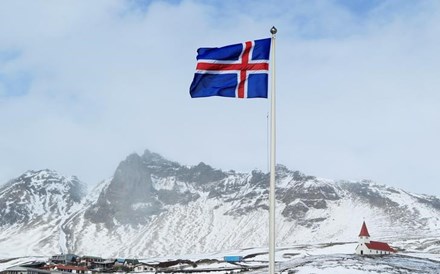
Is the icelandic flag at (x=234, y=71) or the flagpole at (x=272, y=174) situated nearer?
the flagpole at (x=272, y=174)

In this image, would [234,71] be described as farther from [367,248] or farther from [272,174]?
[367,248]

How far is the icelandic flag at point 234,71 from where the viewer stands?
87.1ft

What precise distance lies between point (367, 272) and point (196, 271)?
64418 mm

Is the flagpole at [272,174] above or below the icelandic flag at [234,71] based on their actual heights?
below

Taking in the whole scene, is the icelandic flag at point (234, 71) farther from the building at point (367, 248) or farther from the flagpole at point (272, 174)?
the building at point (367, 248)

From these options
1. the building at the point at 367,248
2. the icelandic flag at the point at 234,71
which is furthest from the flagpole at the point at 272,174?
the building at the point at 367,248

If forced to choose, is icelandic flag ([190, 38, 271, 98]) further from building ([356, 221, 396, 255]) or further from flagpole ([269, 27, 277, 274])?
building ([356, 221, 396, 255])

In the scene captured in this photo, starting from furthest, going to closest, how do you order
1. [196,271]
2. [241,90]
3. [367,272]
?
[196,271]
[367,272]
[241,90]

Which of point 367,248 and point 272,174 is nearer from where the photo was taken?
point 272,174

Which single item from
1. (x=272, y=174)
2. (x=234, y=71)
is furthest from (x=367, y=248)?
(x=272, y=174)

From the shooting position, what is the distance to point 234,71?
2689 cm

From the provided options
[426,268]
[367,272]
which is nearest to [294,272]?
[367,272]

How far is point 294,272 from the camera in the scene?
116 metres

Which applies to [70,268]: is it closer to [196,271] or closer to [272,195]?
[196,271]
